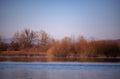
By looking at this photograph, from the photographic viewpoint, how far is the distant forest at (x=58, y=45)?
27.3 ft

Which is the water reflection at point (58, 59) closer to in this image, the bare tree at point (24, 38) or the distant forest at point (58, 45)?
the distant forest at point (58, 45)

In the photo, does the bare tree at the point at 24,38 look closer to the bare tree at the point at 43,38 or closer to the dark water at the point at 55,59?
the bare tree at the point at 43,38

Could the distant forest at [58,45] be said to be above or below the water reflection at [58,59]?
above

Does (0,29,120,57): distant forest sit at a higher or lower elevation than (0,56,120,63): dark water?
higher

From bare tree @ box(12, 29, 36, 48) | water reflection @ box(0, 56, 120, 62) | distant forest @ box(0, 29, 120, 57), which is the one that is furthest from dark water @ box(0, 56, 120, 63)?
bare tree @ box(12, 29, 36, 48)

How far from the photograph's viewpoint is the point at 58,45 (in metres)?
8.41

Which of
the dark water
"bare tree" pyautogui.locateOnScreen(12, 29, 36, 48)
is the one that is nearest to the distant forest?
"bare tree" pyautogui.locateOnScreen(12, 29, 36, 48)

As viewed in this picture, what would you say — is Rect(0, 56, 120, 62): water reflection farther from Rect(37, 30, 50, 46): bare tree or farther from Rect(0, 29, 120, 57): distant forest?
Rect(37, 30, 50, 46): bare tree

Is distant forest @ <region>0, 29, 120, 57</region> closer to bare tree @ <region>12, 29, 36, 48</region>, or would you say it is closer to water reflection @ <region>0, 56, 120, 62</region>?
bare tree @ <region>12, 29, 36, 48</region>

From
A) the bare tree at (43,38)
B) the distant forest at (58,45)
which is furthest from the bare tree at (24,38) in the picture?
the bare tree at (43,38)

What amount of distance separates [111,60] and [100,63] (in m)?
0.35

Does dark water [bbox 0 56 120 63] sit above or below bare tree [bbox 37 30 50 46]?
below

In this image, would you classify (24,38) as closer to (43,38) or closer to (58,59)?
(43,38)

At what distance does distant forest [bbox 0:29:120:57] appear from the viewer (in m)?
8.31
